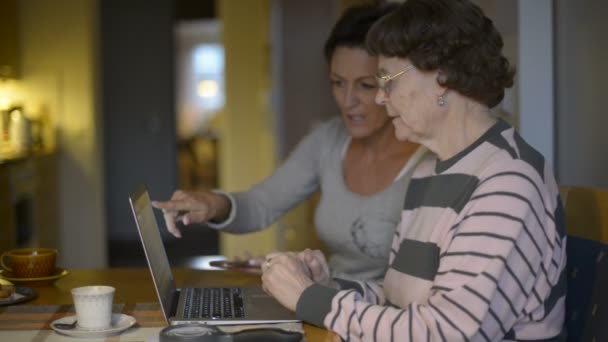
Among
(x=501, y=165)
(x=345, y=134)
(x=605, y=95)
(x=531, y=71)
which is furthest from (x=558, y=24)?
(x=501, y=165)

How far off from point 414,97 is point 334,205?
761mm

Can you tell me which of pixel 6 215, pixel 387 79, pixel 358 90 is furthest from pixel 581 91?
pixel 6 215

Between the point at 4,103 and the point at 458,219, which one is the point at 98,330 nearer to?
the point at 458,219

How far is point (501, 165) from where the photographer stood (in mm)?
1459

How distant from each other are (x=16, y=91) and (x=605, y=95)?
4.77 meters

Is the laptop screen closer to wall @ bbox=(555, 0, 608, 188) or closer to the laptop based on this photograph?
the laptop

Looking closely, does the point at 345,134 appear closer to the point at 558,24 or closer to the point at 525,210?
the point at 558,24

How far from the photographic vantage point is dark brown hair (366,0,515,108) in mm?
1550

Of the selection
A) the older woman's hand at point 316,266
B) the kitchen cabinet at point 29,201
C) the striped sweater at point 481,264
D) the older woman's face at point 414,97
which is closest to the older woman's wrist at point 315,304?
the striped sweater at point 481,264

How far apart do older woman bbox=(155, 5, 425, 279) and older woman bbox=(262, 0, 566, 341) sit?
0.46 meters


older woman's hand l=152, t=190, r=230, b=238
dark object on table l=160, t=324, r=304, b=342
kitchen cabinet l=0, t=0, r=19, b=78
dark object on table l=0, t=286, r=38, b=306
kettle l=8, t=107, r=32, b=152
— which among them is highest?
kitchen cabinet l=0, t=0, r=19, b=78

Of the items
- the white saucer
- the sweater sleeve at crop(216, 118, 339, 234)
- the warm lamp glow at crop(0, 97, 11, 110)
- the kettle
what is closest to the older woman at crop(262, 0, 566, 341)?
the white saucer

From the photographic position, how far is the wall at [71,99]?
19.7 feet

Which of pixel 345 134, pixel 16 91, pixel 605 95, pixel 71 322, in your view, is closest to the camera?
pixel 71 322
